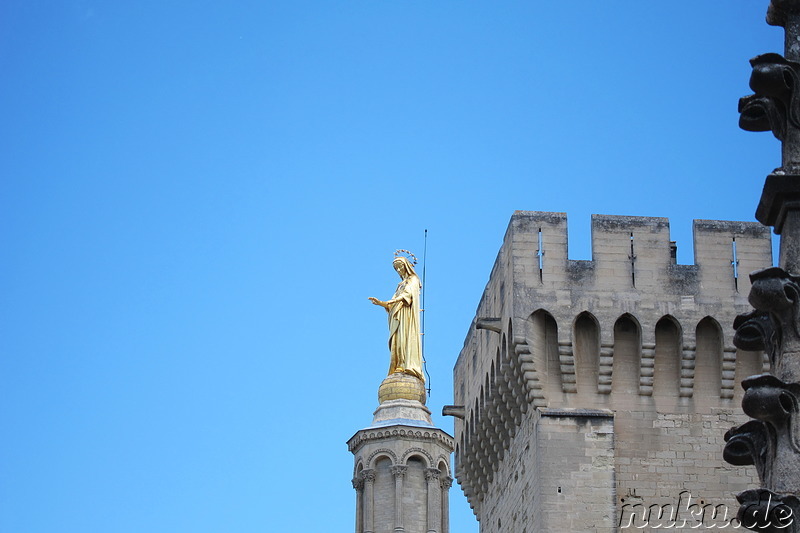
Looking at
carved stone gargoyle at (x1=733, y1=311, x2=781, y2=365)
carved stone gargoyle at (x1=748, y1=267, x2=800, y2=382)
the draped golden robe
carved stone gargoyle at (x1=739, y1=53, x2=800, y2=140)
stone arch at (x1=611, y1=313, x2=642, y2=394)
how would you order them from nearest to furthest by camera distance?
carved stone gargoyle at (x1=748, y1=267, x2=800, y2=382)
carved stone gargoyle at (x1=733, y1=311, x2=781, y2=365)
carved stone gargoyle at (x1=739, y1=53, x2=800, y2=140)
stone arch at (x1=611, y1=313, x2=642, y2=394)
the draped golden robe

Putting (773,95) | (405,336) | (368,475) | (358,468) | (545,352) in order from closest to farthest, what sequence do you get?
1. (773,95)
2. (545,352)
3. (368,475)
4. (358,468)
5. (405,336)

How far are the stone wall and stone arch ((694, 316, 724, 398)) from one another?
0.8 inches

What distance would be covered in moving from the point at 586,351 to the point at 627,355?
61cm

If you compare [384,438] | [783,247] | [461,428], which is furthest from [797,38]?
[384,438]

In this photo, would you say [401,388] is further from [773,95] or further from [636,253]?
[773,95]

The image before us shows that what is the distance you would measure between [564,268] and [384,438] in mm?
21298

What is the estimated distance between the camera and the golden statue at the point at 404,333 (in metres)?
44.8

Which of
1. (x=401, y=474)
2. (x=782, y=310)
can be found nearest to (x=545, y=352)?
(x=782, y=310)

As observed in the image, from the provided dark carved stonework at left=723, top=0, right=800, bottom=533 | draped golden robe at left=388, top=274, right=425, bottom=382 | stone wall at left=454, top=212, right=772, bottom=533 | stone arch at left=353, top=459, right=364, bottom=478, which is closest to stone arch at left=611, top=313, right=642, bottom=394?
stone wall at left=454, top=212, right=772, bottom=533

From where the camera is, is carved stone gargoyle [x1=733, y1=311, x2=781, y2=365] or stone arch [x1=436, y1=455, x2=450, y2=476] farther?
stone arch [x1=436, y1=455, x2=450, y2=476]

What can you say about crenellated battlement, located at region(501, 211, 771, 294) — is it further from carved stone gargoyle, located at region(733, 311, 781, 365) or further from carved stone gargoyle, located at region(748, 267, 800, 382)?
carved stone gargoyle, located at region(748, 267, 800, 382)

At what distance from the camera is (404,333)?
147 ft

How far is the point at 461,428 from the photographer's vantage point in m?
27.4

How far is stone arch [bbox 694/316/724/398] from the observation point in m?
22.3
